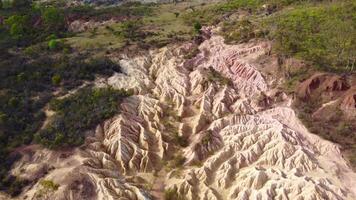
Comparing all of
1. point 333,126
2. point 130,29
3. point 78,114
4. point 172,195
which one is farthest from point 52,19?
point 333,126

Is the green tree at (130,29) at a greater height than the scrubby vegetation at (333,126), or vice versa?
the green tree at (130,29)

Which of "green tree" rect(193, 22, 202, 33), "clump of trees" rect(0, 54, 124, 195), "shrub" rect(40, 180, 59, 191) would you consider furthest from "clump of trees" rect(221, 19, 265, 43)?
"shrub" rect(40, 180, 59, 191)

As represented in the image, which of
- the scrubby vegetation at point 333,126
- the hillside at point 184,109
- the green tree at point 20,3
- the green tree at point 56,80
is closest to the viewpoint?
the hillside at point 184,109

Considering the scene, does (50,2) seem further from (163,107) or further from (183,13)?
(163,107)

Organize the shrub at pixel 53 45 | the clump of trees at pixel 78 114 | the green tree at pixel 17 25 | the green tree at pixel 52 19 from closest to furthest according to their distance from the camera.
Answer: the clump of trees at pixel 78 114
the shrub at pixel 53 45
the green tree at pixel 17 25
the green tree at pixel 52 19

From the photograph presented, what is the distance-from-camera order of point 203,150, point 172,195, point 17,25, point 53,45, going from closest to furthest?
point 172,195 < point 203,150 < point 53,45 < point 17,25

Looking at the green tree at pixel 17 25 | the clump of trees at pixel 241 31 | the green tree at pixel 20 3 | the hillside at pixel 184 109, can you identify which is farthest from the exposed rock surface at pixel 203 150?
the green tree at pixel 20 3

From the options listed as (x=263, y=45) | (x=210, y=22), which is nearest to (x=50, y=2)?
(x=210, y=22)

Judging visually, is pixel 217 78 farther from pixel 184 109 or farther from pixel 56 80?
pixel 56 80

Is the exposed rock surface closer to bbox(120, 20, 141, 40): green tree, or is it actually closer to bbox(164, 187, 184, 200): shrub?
bbox(164, 187, 184, 200): shrub

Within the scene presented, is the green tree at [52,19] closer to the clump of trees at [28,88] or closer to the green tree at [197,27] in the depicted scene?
the clump of trees at [28,88]
